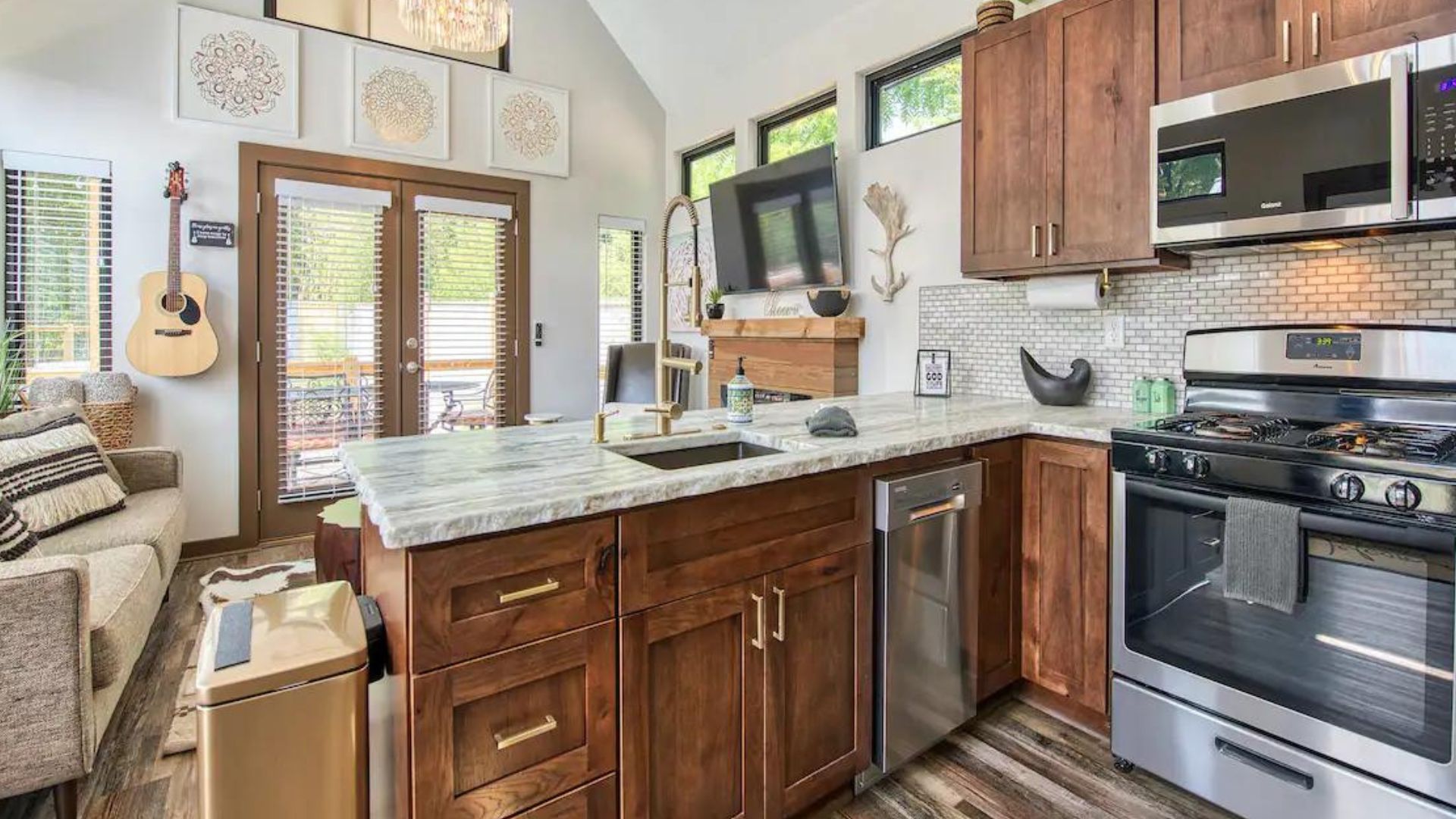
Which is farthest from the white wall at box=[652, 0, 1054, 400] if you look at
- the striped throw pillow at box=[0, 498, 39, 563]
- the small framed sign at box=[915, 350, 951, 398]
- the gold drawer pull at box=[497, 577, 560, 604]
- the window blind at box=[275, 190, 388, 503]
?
the striped throw pillow at box=[0, 498, 39, 563]

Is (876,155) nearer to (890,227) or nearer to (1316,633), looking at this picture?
(890,227)

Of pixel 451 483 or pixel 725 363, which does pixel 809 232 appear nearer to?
pixel 725 363

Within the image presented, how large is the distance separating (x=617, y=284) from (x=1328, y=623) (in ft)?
15.3

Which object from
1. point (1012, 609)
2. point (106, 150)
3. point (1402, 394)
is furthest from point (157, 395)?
point (1402, 394)

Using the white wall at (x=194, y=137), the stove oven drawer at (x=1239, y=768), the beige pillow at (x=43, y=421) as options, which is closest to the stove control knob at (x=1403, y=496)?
the stove oven drawer at (x=1239, y=768)

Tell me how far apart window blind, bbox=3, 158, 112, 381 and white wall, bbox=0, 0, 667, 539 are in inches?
3.0

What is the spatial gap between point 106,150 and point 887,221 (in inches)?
162

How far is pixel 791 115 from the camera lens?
434 centimetres

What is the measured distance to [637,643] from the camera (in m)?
1.34

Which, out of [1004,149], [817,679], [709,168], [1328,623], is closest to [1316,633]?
[1328,623]

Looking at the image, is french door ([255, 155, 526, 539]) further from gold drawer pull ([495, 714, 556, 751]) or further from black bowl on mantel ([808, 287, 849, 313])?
gold drawer pull ([495, 714, 556, 751])

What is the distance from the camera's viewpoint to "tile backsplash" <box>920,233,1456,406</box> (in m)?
1.97

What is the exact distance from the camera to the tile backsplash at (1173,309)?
77.5 inches

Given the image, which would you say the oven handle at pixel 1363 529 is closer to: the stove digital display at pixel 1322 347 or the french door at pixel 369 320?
the stove digital display at pixel 1322 347
